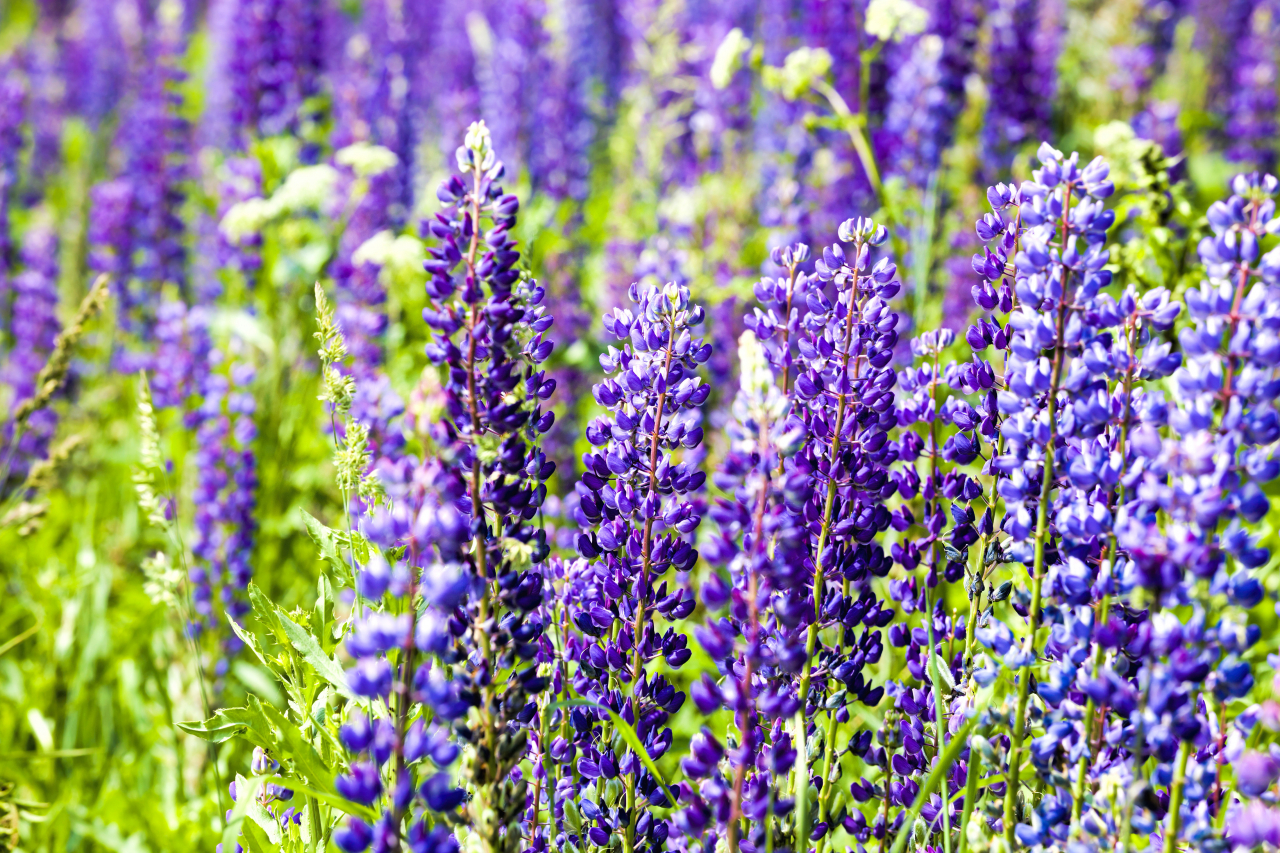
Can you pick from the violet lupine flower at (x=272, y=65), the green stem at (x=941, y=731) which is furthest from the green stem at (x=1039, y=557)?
the violet lupine flower at (x=272, y=65)

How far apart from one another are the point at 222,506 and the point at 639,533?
215cm

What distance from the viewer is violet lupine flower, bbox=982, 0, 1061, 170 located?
5.18 meters

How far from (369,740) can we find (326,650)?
0.58m

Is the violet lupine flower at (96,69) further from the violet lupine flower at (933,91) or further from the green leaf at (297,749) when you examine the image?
the green leaf at (297,749)

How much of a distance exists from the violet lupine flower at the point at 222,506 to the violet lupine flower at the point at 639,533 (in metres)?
1.97

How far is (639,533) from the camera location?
67.7 inches

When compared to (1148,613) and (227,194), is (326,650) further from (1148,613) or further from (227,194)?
(227,194)

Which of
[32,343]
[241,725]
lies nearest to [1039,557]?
[241,725]

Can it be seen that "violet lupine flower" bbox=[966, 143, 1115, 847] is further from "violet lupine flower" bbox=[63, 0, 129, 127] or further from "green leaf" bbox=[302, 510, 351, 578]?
"violet lupine flower" bbox=[63, 0, 129, 127]

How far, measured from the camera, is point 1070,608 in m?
1.51

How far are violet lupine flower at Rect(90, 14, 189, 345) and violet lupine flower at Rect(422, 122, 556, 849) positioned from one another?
4539mm

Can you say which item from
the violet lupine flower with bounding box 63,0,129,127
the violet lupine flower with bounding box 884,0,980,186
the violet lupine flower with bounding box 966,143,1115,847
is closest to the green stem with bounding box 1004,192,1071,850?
the violet lupine flower with bounding box 966,143,1115,847

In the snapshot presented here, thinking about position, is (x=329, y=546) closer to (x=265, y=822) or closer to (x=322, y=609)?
(x=322, y=609)

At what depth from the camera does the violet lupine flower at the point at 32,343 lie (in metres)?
4.48
